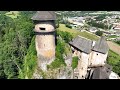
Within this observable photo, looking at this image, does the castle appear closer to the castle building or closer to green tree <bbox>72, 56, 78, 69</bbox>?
the castle building

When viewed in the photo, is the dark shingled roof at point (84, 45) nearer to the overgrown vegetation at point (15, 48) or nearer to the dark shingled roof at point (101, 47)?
the dark shingled roof at point (101, 47)

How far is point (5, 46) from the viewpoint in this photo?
24031 millimetres

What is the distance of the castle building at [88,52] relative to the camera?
18547 millimetres

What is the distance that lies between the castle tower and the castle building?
326 cm

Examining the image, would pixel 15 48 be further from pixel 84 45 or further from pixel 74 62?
pixel 84 45

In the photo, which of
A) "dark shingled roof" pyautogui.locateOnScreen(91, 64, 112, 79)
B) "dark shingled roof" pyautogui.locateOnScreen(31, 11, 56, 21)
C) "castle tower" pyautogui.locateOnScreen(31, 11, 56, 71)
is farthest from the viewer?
"dark shingled roof" pyautogui.locateOnScreen(91, 64, 112, 79)

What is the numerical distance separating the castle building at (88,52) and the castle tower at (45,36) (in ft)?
10.7

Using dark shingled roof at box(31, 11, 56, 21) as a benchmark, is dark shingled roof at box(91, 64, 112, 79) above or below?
below

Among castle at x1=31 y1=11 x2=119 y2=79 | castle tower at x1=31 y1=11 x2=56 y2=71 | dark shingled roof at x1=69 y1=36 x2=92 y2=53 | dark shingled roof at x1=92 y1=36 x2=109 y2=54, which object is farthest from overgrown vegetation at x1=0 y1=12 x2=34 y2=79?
dark shingled roof at x1=92 y1=36 x2=109 y2=54

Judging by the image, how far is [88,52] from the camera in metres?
18.4

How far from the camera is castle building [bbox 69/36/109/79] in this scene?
18.5 m

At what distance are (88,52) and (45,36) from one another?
15.1 ft
